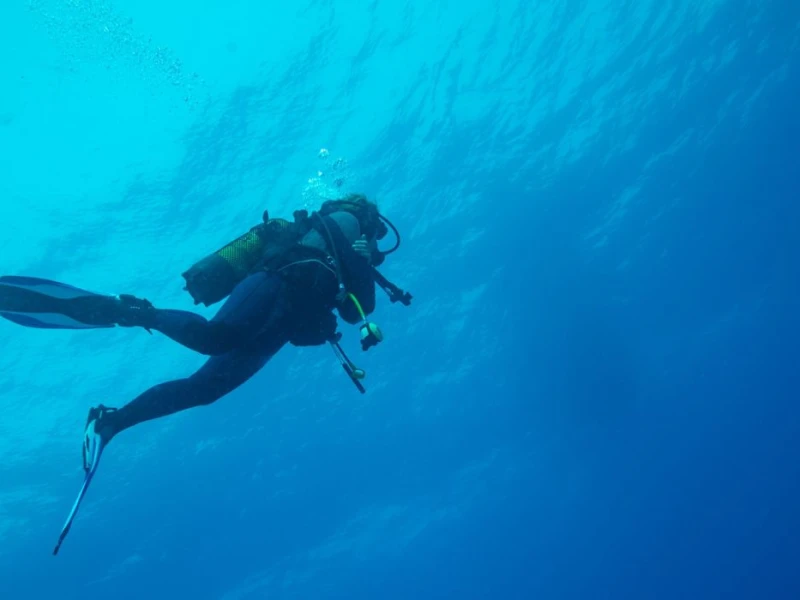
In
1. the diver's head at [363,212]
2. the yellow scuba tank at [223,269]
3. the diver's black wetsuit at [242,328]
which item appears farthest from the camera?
the diver's head at [363,212]

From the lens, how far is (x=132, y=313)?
410cm

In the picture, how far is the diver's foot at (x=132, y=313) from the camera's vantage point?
4090mm

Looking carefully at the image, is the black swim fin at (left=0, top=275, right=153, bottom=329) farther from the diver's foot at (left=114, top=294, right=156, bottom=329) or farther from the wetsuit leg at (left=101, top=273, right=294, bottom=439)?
the wetsuit leg at (left=101, top=273, right=294, bottom=439)

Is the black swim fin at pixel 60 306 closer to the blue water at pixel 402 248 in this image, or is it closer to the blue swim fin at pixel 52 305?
the blue swim fin at pixel 52 305

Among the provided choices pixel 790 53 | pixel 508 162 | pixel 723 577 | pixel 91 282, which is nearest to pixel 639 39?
pixel 508 162

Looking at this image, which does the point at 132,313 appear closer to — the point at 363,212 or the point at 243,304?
the point at 243,304

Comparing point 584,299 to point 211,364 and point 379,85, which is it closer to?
point 379,85

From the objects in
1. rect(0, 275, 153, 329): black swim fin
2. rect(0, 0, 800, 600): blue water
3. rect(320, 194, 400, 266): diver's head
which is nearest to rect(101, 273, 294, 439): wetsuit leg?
rect(0, 275, 153, 329): black swim fin

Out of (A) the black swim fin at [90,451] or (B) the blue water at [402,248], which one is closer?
(A) the black swim fin at [90,451]

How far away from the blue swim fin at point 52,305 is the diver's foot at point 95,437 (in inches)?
26.6

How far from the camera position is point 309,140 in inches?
656

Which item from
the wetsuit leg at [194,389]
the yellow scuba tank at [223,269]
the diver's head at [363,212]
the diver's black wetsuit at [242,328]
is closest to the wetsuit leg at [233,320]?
the diver's black wetsuit at [242,328]

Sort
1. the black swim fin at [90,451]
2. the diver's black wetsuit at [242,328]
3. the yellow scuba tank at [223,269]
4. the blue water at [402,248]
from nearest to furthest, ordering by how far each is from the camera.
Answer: the black swim fin at [90,451], the diver's black wetsuit at [242,328], the yellow scuba tank at [223,269], the blue water at [402,248]

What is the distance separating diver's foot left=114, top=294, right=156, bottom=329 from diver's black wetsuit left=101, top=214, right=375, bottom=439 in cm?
4
